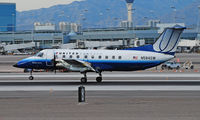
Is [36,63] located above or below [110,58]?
below

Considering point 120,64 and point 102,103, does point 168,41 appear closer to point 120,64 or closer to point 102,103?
point 120,64

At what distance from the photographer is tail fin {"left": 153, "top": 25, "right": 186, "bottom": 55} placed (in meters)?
45.1

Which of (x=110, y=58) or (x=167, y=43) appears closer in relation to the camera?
(x=110, y=58)

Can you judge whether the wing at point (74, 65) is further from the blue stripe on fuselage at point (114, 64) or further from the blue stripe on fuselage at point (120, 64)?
the blue stripe on fuselage at point (120, 64)

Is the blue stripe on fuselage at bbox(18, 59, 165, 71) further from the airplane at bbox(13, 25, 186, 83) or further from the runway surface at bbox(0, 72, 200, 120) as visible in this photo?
the runway surface at bbox(0, 72, 200, 120)

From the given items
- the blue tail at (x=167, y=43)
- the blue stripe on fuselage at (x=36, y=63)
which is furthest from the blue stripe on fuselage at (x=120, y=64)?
the blue stripe on fuselage at (x=36, y=63)

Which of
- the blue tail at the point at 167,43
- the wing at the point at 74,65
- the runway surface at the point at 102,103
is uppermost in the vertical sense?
the blue tail at the point at 167,43

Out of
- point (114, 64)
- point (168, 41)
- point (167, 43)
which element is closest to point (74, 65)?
point (114, 64)

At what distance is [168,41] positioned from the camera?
4531 centimetres

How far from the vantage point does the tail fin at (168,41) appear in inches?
1774

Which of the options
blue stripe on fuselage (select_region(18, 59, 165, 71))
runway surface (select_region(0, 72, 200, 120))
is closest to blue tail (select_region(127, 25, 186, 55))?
blue stripe on fuselage (select_region(18, 59, 165, 71))

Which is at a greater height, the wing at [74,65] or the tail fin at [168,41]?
the tail fin at [168,41]

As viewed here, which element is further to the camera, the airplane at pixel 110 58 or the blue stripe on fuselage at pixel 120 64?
the blue stripe on fuselage at pixel 120 64

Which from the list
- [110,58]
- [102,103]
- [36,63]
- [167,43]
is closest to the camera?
[102,103]
